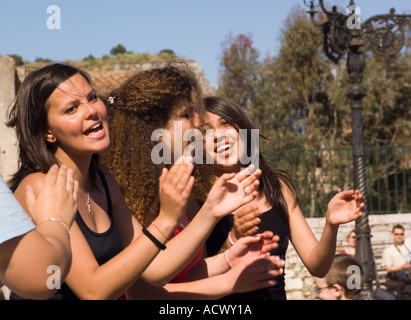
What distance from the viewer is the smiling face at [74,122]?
1.80m

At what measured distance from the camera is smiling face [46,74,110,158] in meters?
1.80

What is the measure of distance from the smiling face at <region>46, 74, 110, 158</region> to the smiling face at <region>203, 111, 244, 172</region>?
34.7 inches

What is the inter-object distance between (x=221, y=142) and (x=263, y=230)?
1.50ft

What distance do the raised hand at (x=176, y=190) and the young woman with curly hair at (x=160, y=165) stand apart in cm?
43

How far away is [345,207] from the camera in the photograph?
2.43 m

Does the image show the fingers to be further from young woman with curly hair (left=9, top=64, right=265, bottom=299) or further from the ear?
the ear

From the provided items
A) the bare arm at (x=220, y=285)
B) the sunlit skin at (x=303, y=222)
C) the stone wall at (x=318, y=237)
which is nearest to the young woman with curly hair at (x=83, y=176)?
the bare arm at (x=220, y=285)

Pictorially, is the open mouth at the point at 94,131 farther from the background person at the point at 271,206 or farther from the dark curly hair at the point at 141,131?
the background person at the point at 271,206

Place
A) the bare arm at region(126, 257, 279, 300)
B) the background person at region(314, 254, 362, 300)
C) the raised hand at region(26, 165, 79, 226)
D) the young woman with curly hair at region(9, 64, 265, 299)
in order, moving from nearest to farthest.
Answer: the raised hand at region(26, 165, 79, 226) → the young woman with curly hair at region(9, 64, 265, 299) → the bare arm at region(126, 257, 279, 300) → the background person at region(314, 254, 362, 300)

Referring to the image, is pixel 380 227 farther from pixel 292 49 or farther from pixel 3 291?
pixel 292 49

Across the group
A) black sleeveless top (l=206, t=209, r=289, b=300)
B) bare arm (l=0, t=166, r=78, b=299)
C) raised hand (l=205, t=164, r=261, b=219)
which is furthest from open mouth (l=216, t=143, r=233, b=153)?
bare arm (l=0, t=166, r=78, b=299)
